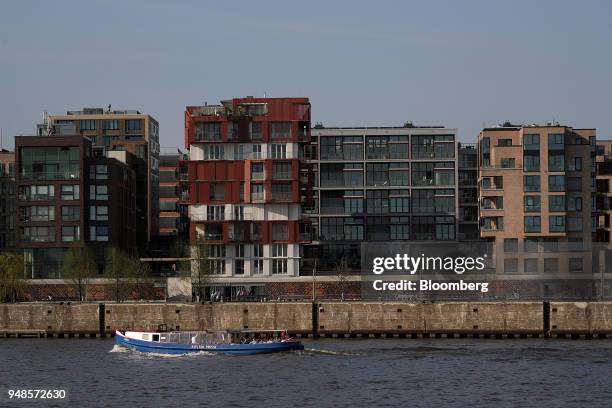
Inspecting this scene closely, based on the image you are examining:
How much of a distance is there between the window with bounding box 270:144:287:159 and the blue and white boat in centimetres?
5581

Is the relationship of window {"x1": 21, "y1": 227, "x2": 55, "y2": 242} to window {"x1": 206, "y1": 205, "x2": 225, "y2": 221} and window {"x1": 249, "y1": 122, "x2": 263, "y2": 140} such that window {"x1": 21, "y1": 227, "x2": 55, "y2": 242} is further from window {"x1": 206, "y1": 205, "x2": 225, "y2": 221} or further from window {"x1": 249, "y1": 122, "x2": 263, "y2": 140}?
window {"x1": 249, "y1": 122, "x2": 263, "y2": 140}

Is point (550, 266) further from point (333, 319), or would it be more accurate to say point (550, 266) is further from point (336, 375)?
point (336, 375)

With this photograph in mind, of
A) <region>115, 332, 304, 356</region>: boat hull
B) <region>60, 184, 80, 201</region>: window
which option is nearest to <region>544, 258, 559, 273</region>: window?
<region>115, 332, 304, 356</region>: boat hull

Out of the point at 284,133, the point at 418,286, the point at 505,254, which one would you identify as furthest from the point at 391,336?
the point at 284,133

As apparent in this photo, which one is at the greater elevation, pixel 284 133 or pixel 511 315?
pixel 284 133

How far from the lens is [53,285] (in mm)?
193500

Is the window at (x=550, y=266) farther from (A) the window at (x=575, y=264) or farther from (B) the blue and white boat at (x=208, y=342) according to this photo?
(B) the blue and white boat at (x=208, y=342)

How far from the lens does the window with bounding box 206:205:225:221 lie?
186m

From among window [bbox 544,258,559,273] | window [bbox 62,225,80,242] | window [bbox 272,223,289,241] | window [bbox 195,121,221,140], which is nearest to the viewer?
window [bbox 544,258,559,273]

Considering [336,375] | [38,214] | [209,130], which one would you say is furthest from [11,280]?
[336,375]

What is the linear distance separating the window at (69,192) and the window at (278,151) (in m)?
34.6

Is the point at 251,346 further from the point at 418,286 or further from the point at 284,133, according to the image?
the point at 284,133

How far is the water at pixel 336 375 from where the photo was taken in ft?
318

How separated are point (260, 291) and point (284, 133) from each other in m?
24.8
